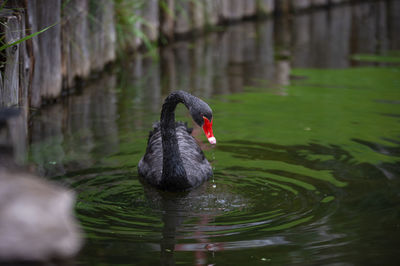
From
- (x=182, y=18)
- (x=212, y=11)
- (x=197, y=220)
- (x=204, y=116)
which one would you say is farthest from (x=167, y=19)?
(x=197, y=220)

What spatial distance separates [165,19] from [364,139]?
258 inches

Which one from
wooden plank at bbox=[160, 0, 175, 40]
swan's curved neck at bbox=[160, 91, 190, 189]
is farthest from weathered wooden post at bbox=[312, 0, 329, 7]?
swan's curved neck at bbox=[160, 91, 190, 189]

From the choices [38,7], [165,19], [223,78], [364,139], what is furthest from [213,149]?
[165,19]

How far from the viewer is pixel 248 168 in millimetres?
4957

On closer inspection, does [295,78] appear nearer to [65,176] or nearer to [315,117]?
[315,117]

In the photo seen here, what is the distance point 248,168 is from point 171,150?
63 centimetres

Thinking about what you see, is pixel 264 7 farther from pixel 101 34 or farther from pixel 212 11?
pixel 101 34

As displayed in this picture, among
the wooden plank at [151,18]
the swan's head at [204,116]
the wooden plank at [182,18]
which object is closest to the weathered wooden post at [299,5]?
the wooden plank at [182,18]

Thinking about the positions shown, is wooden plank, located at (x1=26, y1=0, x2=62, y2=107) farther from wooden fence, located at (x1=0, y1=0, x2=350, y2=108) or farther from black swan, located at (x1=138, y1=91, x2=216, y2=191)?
black swan, located at (x1=138, y1=91, x2=216, y2=191)

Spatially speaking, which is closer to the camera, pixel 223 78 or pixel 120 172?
pixel 120 172

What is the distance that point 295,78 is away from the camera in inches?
336

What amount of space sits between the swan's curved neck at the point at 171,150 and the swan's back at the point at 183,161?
0.31 feet

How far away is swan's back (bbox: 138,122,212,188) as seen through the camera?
189 inches

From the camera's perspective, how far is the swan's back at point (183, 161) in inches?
189
